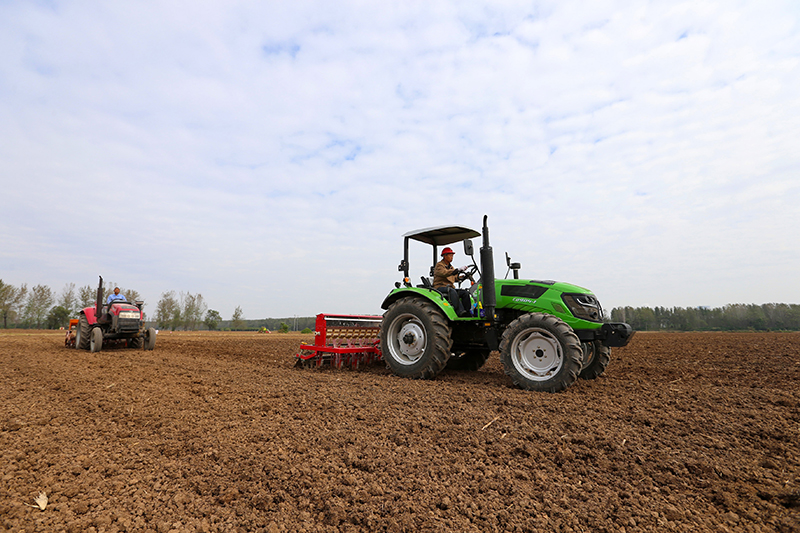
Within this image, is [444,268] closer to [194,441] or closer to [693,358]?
[194,441]

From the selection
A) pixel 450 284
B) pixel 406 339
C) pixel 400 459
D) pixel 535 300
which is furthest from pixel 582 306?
pixel 400 459

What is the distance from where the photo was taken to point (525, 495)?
228 centimetres

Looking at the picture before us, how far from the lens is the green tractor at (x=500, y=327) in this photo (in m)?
4.80

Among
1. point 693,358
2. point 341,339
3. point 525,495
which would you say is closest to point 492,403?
point 525,495

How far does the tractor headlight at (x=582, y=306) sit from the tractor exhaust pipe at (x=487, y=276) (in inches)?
34.8

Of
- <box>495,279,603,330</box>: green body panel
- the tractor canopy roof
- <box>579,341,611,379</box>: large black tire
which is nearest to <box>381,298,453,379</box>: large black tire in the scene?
<box>495,279,603,330</box>: green body panel

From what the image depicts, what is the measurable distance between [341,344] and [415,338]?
1.75m

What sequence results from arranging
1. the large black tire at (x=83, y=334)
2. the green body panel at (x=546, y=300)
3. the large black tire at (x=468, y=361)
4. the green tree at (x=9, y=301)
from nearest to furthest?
the green body panel at (x=546, y=300), the large black tire at (x=468, y=361), the large black tire at (x=83, y=334), the green tree at (x=9, y=301)

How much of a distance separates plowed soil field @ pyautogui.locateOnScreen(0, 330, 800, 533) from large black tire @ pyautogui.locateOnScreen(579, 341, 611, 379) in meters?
0.74

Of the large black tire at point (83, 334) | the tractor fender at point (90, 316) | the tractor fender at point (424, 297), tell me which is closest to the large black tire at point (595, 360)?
the tractor fender at point (424, 297)

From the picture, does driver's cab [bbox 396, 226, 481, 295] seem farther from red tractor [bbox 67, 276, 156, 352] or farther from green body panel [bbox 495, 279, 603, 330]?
red tractor [bbox 67, 276, 156, 352]

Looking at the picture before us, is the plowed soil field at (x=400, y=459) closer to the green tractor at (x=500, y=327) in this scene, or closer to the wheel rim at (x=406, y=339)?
the green tractor at (x=500, y=327)

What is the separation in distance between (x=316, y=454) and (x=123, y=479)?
1.16m

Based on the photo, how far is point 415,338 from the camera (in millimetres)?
6086
